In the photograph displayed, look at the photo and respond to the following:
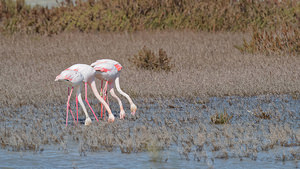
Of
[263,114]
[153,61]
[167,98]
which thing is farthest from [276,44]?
[263,114]

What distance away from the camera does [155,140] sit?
7543 millimetres

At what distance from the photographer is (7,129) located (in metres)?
8.52

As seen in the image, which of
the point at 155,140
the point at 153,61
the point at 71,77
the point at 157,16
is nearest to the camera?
the point at 155,140

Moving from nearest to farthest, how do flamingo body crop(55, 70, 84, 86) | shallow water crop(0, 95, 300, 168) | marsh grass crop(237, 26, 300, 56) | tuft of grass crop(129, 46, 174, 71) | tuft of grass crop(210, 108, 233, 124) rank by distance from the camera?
shallow water crop(0, 95, 300, 168) → flamingo body crop(55, 70, 84, 86) → tuft of grass crop(210, 108, 233, 124) → tuft of grass crop(129, 46, 174, 71) → marsh grass crop(237, 26, 300, 56)

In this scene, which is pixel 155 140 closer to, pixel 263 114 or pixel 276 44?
pixel 263 114

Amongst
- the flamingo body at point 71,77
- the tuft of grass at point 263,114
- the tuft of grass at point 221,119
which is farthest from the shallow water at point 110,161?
the tuft of grass at point 263,114

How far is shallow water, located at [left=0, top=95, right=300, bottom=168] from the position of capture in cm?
675

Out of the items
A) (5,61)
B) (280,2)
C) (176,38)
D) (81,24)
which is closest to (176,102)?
(5,61)

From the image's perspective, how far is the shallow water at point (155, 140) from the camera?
6.75 meters

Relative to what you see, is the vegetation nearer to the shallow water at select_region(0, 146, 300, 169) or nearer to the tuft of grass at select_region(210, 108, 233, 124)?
the tuft of grass at select_region(210, 108, 233, 124)

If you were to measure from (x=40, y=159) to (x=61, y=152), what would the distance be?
389 millimetres

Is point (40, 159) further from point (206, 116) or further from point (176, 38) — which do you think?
point (176, 38)

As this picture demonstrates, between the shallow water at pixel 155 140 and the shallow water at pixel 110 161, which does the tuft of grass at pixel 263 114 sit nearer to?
the shallow water at pixel 155 140

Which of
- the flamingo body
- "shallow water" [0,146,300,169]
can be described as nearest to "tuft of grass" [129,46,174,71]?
the flamingo body
